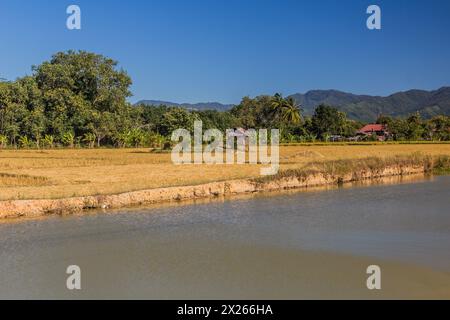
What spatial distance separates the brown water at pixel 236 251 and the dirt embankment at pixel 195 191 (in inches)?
42.9

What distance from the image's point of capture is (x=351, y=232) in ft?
53.3

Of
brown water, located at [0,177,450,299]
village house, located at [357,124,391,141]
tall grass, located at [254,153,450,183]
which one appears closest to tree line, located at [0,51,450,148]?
village house, located at [357,124,391,141]

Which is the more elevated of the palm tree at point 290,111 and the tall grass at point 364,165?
the palm tree at point 290,111

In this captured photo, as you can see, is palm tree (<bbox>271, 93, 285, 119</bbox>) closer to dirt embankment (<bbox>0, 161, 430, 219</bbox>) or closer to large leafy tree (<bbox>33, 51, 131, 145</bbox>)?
large leafy tree (<bbox>33, 51, 131, 145</bbox>)

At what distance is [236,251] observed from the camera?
46.1ft

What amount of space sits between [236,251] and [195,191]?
959 centimetres

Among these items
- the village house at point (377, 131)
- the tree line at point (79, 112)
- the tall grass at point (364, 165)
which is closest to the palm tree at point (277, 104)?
the tree line at point (79, 112)

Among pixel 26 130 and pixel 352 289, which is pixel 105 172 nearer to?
pixel 352 289

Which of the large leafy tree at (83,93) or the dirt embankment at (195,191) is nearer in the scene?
the dirt embankment at (195,191)

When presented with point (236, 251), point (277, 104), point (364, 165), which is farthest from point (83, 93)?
point (236, 251)

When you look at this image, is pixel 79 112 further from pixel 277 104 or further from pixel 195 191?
pixel 195 191

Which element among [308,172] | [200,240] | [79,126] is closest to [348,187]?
[308,172]

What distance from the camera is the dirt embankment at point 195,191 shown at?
1894 cm

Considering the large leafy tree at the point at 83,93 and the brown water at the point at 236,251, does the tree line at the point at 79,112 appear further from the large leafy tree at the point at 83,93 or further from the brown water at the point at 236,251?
the brown water at the point at 236,251
